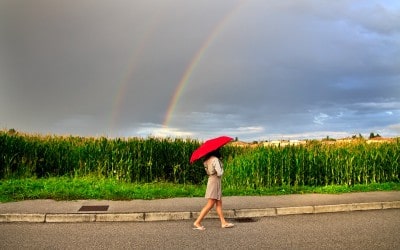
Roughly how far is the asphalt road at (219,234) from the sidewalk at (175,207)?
41 centimetres

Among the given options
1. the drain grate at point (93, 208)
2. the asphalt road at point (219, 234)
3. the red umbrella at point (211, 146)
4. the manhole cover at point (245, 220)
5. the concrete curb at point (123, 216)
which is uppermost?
the red umbrella at point (211, 146)

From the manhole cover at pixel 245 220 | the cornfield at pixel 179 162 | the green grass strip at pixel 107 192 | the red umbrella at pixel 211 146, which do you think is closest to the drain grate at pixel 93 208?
the green grass strip at pixel 107 192

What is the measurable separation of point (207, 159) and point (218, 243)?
1787 mm

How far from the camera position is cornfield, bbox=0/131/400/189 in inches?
787

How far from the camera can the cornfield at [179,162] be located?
20.0 meters

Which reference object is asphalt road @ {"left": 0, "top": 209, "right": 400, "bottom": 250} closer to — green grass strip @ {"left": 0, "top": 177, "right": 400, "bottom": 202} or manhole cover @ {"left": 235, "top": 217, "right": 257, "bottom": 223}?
manhole cover @ {"left": 235, "top": 217, "right": 257, "bottom": 223}

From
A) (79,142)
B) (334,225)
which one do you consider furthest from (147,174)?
(334,225)

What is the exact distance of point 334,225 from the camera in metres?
10.6

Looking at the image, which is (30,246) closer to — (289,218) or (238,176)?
(289,218)

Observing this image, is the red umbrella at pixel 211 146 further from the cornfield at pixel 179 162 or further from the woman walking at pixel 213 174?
the cornfield at pixel 179 162

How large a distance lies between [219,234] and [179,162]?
49.5 ft

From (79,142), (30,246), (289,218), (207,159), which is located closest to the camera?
(30,246)

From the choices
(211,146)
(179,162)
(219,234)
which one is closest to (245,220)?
(219,234)

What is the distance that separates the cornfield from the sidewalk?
16.2ft
